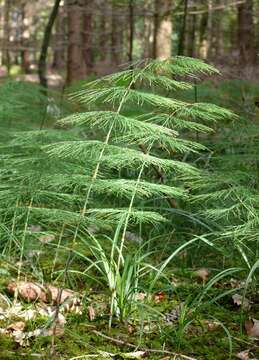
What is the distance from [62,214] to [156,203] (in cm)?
137

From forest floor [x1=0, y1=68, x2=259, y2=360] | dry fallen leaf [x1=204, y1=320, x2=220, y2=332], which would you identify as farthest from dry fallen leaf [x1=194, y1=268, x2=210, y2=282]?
dry fallen leaf [x1=204, y1=320, x2=220, y2=332]

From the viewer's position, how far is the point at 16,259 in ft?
8.89

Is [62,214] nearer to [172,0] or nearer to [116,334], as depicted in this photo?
[116,334]

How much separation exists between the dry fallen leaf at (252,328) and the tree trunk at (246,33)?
8.40 metres

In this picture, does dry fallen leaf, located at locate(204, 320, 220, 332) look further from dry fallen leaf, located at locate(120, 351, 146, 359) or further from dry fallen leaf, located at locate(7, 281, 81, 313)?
dry fallen leaf, located at locate(7, 281, 81, 313)

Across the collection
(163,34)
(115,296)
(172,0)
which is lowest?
(115,296)

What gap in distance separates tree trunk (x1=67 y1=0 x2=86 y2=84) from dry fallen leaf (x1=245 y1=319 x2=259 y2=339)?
7.28 m

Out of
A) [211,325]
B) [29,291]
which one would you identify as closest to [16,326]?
[29,291]

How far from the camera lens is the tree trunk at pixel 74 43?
342 inches

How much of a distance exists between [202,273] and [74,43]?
7.02 metres

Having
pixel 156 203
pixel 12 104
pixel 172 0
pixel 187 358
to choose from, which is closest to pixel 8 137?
pixel 12 104

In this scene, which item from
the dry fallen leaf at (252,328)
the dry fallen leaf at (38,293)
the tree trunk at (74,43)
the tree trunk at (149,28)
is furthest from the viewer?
the tree trunk at (74,43)

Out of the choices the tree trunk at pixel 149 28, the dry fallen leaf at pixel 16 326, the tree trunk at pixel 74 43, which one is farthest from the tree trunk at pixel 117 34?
the dry fallen leaf at pixel 16 326

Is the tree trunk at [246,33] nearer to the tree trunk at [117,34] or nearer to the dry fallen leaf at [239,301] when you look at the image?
the tree trunk at [117,34]
